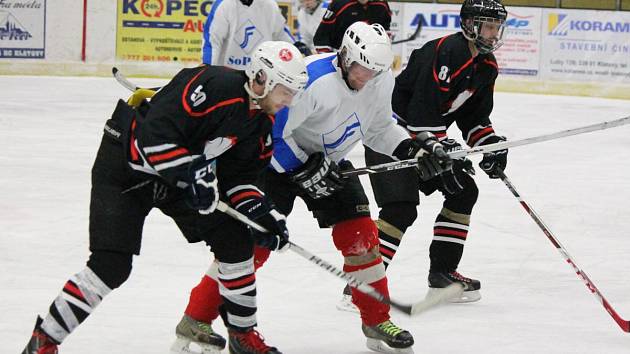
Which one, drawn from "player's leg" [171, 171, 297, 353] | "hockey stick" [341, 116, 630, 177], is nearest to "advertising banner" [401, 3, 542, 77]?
"hockey stick" [341, 116, 630, 177]

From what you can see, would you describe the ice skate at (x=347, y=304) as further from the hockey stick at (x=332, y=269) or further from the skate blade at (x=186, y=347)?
the skate blade at (x=186, y=347)

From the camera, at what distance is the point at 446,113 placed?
405 centimetres

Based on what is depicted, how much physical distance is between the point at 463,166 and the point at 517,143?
251 mm

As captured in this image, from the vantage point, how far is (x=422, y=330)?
12.0ft

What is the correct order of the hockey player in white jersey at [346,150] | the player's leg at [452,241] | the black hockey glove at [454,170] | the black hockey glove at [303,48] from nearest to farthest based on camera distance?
the hockey player in white jersey at [346,150], the black hockey glove at [454,170], the player's leg at [452,241], the black hockey glove at [303,48]

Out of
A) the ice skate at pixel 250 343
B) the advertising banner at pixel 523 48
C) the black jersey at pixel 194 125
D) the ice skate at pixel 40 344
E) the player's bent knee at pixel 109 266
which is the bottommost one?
the advertising banner at pixel 523 48

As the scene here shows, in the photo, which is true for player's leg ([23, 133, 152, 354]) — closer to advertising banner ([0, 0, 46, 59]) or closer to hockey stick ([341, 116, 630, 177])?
hockey stick ([341, 116, 630, 177])

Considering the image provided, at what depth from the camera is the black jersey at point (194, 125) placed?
276 cm

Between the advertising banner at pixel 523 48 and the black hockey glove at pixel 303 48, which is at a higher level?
the black hockey glove at pixel 303 48

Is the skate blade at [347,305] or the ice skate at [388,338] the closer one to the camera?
the ice skate at [388,338]

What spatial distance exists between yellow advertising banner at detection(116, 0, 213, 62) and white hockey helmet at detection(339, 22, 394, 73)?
7866 mm

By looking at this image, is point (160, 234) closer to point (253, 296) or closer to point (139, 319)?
point (139, 319)

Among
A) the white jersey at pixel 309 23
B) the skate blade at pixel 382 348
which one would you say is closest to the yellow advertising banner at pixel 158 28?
the white jersey at pixel 309 23

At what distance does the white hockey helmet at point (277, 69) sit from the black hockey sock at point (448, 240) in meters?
1.34
